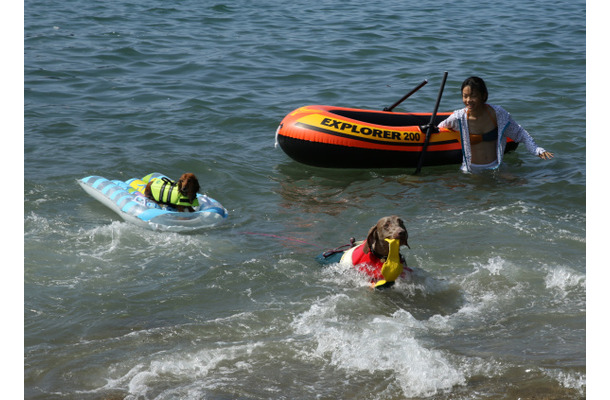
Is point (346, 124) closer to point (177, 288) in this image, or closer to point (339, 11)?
point (177, 288)

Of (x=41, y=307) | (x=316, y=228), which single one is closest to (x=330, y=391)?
(x=41, y=307)

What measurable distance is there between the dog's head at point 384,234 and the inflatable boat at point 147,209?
8.46 feet

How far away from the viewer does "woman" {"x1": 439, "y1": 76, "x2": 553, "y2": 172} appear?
9945mm

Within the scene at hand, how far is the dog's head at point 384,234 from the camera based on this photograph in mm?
6188

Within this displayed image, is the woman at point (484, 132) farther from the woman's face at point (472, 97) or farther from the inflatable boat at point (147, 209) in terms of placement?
the inflatable boat at point (147, 209)

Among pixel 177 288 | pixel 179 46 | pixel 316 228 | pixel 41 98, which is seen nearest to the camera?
pixel 177 288

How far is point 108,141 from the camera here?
11.6 metres

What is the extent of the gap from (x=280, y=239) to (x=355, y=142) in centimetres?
259

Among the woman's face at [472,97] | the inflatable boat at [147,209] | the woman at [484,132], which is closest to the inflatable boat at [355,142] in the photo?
the woman at [484,132]

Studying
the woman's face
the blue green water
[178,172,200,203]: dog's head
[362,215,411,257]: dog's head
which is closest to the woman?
the woman's face

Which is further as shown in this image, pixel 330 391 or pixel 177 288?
pixel 177 288

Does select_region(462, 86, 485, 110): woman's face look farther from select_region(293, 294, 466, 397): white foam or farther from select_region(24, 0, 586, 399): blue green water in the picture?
select_region(293, 294, 466, 397): white foam

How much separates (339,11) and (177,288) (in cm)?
1622

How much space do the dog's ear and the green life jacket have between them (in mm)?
2714
